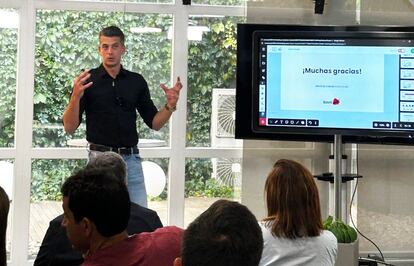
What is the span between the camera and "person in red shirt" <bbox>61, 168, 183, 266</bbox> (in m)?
1.59

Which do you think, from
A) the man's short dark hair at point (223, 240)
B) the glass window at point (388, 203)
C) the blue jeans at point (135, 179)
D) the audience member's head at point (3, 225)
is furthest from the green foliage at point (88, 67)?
the man's short dark hair at point (223, 240)

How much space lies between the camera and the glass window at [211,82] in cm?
437

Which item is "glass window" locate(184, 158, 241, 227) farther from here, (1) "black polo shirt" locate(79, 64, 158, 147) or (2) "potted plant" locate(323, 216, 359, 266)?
(2) "potted plant" locate(323, 216, 359, 266)

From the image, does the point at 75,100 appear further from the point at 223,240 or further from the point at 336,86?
the point at 223,240

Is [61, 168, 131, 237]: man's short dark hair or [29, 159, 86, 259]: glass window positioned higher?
[61, 168, 131, 237]: man's short dark hair

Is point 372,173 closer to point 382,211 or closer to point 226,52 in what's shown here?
point 382,211

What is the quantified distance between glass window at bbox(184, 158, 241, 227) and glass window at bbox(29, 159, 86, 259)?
0.85 meters

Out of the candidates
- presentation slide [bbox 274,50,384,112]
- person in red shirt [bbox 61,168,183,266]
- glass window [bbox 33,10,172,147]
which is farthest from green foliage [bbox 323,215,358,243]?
person in red shirt [bbox 61,168,183,266]

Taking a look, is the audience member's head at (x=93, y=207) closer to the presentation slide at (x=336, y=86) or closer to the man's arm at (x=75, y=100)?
the man's arm at (x=75, y=100)

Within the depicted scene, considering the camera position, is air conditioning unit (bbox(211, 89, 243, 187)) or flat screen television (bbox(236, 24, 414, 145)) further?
air conditioning unit (bbox(211, 89, 243, 187))

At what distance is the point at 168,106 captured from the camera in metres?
3.70

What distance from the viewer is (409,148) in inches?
166

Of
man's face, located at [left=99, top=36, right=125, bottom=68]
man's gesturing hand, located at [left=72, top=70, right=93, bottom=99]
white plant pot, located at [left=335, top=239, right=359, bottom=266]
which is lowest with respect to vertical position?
white plant pot, located at [left=335, top=239, right=359, bottom=266]

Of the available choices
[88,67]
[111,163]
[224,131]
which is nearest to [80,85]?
[88,67]
